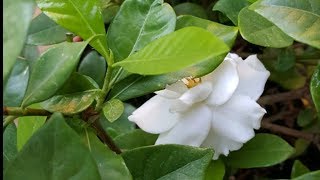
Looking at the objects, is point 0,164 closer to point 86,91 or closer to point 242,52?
point 86,91

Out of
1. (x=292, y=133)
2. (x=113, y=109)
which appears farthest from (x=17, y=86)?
(x=292, y=133)

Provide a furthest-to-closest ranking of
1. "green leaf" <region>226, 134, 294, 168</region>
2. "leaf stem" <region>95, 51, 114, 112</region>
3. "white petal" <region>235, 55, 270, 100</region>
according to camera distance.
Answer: "green leaf" <region>226, 134, 294, 168</region> → "white petal" <region>235, 55, 270, 100</region> → "leaf stem" <region>95, 51, 114, 112</region>

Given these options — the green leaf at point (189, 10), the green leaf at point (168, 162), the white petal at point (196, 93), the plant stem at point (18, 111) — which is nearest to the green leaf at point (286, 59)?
the green leaf at point (189, 10)

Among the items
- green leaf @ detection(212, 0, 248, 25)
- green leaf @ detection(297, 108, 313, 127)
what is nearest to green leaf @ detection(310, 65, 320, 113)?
green leaf @ detection(212, 0, 248, 25)

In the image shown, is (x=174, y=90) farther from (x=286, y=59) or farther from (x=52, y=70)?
(x=286, y=59)

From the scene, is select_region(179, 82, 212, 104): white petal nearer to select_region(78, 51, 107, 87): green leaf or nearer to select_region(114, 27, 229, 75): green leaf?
select_region(114, 27, 229, 75): green leaf

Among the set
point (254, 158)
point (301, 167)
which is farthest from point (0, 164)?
point (301, 167)
